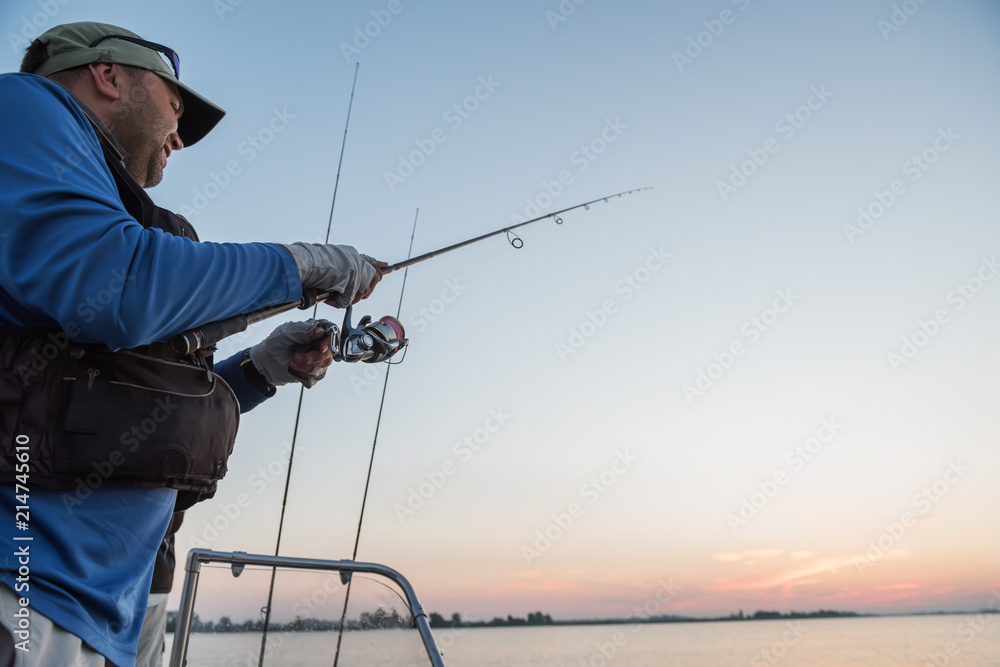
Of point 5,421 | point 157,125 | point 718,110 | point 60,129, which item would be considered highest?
point 718,110

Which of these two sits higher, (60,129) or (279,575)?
(60,129)

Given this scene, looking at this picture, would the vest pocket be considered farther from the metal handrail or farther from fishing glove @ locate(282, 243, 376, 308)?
the metal handrail

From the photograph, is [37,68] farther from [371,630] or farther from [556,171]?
[556,171]

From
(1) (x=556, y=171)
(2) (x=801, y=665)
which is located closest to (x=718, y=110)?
(1) (x=556, y=171)

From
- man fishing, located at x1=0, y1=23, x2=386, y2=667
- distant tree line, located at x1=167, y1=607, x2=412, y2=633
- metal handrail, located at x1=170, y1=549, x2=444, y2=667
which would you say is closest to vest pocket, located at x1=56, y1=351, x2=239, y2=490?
Result: man fishing, located at x1=0, y1=23, x2=386, y2=667

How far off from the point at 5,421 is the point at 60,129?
500 millimetres

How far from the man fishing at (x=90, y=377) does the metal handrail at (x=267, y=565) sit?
549mm

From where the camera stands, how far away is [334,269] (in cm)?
158

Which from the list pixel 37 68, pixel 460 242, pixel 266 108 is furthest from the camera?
pixel 266 108

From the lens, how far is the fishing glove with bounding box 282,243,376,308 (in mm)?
1493

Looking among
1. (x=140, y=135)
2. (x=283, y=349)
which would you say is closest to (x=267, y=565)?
(x=283, y=349)

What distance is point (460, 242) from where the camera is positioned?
3.21m

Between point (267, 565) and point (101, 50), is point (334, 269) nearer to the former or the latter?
point (101, 50)

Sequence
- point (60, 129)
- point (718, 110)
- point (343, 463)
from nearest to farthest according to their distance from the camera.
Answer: point (60, 129)
point (343, 463)
point (718, 110)
